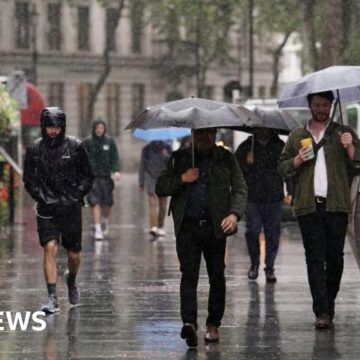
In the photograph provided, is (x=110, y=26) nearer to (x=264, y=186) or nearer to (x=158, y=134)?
(x=158, y=134)

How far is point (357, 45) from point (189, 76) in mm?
37916

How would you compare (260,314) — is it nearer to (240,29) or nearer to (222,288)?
(222,288)

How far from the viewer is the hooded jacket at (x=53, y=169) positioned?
12.9 meters

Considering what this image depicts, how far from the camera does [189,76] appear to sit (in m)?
73.8

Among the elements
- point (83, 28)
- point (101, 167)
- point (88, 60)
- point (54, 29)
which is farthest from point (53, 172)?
point (88, 60)

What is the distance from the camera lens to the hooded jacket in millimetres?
12914

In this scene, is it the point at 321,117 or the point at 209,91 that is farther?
the point at 209,91

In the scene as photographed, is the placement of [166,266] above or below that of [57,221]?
below

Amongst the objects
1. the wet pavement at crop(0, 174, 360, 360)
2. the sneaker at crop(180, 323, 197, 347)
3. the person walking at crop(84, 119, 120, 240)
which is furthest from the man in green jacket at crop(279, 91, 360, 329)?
the person walking at crop(84, 119, 120, 240)

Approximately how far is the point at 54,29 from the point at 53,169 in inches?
2292

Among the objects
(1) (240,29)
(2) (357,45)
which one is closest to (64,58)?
(1) (240,29)

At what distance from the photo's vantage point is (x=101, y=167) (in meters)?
22.4

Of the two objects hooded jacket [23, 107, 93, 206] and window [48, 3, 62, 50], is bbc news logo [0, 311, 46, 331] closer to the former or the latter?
hooded jacket [23, 107, 93, 206]

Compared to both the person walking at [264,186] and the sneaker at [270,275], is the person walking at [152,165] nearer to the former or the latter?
the person walking at [264,186]
